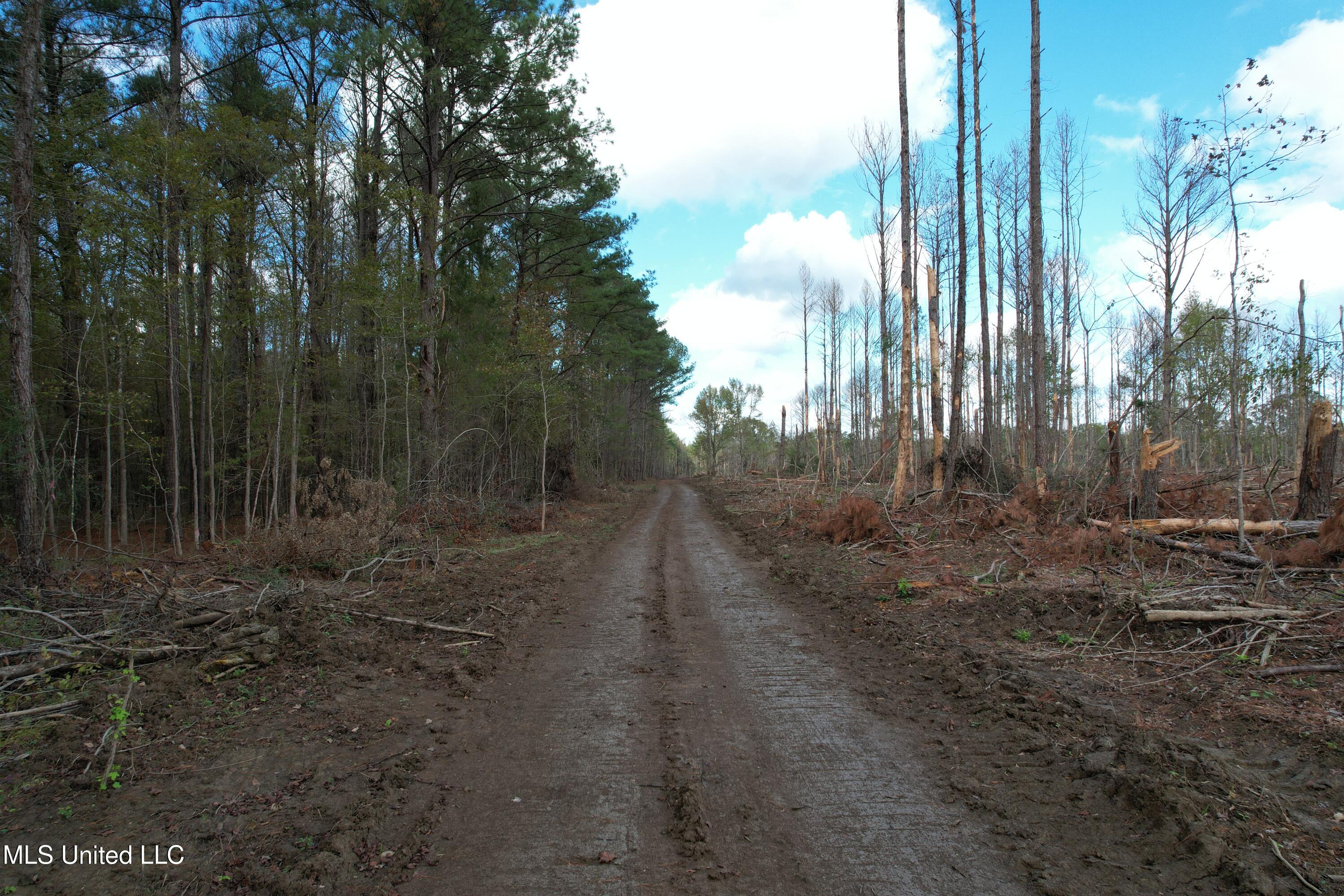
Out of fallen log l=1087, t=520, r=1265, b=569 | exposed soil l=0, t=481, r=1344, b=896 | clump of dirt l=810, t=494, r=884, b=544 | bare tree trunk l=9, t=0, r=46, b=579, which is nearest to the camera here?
exposed soil l=0, t=481, r=1344, b=896

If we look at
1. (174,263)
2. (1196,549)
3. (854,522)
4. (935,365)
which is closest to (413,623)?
(854,522)

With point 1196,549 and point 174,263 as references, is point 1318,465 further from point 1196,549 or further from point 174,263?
point 174,263

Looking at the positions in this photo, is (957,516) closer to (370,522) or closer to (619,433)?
(370,522)

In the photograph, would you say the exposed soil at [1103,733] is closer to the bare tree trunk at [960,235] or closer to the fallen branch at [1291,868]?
the fallen branch at [1291,868]

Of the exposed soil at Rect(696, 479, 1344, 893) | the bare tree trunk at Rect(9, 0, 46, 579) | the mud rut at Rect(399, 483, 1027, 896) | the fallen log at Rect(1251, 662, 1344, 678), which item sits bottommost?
the mud rut at Rect(399, 483, 1027, 896)

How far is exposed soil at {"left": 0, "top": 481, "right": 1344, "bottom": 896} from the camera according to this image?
2748 mm

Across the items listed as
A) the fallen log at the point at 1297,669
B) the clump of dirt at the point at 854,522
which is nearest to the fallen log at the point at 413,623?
the fallen log at the point at 1297,669

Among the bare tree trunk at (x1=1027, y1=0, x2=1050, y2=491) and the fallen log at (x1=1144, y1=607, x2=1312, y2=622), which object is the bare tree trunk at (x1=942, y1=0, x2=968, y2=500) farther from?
the fallen log at (x1=1144, y1=607, x2=1312, y2=622)

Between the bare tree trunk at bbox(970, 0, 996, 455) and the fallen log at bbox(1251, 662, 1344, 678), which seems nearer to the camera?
the fallen log at bbox(1251, 662, 1344, 678)

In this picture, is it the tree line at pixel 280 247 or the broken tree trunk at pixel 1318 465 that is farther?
the tree line at pixel 280 247

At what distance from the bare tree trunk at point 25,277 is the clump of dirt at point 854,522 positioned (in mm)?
11843

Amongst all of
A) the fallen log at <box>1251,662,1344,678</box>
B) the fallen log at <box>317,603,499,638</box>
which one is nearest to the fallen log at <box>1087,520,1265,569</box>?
the fallen log at <box>1251,662,1344,678</box>

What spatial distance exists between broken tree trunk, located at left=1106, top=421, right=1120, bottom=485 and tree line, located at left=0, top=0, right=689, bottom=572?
40.3 feet

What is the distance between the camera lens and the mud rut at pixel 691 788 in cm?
275
